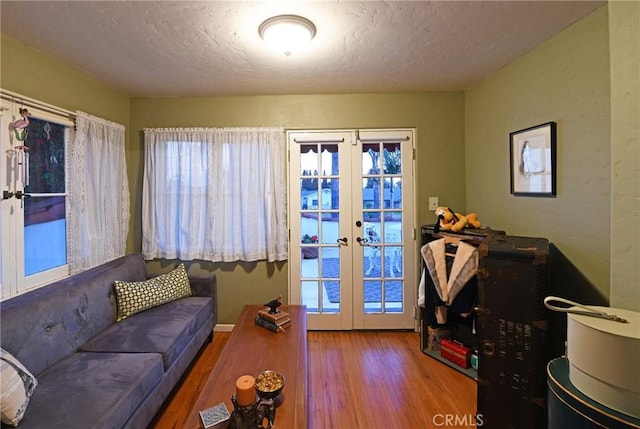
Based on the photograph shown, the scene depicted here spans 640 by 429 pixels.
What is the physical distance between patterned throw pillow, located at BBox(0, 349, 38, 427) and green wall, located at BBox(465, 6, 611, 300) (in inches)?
118

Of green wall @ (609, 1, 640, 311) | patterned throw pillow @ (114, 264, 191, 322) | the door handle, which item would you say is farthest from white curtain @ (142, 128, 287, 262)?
green wall @ (609, 1, 640, 311)

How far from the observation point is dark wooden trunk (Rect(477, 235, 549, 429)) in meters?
1.71

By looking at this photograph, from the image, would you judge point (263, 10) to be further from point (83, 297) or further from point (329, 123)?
point (83, 297)

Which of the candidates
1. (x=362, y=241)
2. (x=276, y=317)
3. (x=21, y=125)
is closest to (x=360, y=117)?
(x=362, y=241)

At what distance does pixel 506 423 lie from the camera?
1.81m

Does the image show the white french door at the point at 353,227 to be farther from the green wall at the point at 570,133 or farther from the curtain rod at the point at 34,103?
the curtain rod at the point at 34,103

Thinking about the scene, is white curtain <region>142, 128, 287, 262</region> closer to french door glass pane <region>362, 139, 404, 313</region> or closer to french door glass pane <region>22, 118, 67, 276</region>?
french door glass pane <region>22, 118, 67, 276</region>

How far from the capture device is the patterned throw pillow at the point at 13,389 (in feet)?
4.31

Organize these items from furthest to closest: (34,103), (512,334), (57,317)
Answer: (34,103) < (57,317) < (512,334)

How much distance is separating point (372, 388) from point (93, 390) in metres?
1.79

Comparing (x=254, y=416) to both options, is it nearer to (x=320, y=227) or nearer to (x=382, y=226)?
(x=320, y=227)

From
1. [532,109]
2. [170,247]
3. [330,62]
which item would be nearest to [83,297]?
[170,247]

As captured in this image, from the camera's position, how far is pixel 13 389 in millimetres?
1350

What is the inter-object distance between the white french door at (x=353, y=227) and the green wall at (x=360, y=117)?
123mm
